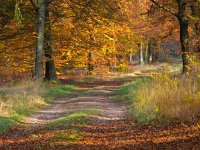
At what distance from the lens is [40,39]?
19828 mm

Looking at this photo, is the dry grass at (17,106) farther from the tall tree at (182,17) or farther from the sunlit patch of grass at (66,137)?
the tall tree at (182,17)

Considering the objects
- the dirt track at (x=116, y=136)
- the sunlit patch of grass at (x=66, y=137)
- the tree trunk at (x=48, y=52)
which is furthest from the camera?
the tree trunk at (x=48, y=52)

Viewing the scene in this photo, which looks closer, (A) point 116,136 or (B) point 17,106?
(A) point 116,136

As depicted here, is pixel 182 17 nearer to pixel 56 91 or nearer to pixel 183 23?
pixel 183 23

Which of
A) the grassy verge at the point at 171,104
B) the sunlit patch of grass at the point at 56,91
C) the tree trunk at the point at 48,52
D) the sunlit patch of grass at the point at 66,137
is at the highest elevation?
the tree trunk at the point at 48,52

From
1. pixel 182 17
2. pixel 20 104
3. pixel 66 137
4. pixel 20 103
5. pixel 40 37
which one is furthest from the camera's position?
pixel 40 37

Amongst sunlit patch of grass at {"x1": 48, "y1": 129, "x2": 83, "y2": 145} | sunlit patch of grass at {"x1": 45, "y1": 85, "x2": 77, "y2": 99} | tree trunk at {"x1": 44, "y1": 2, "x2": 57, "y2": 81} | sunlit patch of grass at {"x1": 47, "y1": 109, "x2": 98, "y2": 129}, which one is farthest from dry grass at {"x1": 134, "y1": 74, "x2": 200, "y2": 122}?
tree trunk at {"x1": 44, "y1": 2, "x2": 57, "y2": 81}

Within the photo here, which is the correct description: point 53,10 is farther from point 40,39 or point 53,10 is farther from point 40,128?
point 40,128

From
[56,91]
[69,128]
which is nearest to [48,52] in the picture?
[56,91]

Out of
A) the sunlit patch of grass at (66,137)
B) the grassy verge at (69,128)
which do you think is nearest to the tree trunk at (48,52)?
the grassy verge at (69,128)

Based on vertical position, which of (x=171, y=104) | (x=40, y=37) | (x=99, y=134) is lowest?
(x=99, y=134)

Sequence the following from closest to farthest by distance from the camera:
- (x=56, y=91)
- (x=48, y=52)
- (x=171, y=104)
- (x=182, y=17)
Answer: (x=171, y=104) < (x=56, y=91) < (x=182, y=17) < (x=48, y=52)

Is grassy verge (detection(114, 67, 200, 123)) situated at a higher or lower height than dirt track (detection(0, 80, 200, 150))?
higher

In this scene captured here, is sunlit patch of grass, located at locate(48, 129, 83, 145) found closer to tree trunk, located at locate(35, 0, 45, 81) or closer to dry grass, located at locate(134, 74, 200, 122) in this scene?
dry grass, located at locate(134, 74, 200, 122)
